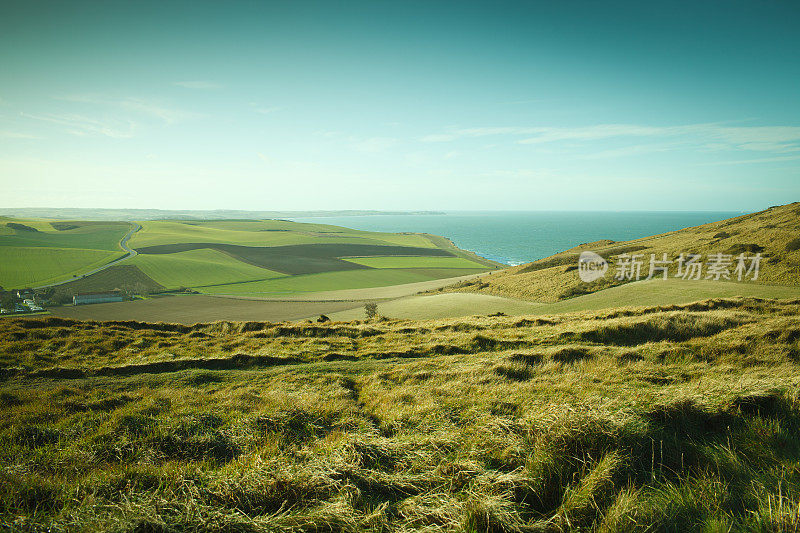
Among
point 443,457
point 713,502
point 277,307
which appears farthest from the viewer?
point 277,307

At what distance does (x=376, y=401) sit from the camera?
8898mm

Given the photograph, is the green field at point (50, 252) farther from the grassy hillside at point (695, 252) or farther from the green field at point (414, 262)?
the grassy hillside at point (695, 252)

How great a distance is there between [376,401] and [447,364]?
503cm

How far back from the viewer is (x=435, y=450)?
4820 mm

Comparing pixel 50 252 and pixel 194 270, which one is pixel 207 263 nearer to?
pixel 194 270

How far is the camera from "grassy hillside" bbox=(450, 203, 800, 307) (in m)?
36.7

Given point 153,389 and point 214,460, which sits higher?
point 214,460

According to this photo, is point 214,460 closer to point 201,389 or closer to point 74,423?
point 74,423

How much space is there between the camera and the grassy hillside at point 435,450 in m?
3.27

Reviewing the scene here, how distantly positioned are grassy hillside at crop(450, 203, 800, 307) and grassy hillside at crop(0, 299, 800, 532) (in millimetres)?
33972

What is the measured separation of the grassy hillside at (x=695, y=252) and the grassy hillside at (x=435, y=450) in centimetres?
3397

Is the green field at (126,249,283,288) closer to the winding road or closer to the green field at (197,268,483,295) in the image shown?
the winding road

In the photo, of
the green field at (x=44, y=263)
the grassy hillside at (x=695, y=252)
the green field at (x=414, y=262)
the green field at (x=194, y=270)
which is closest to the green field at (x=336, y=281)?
the green field at (x=194, y=270)

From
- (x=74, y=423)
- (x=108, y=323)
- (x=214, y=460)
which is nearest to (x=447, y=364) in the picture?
(x=214, y=460)
